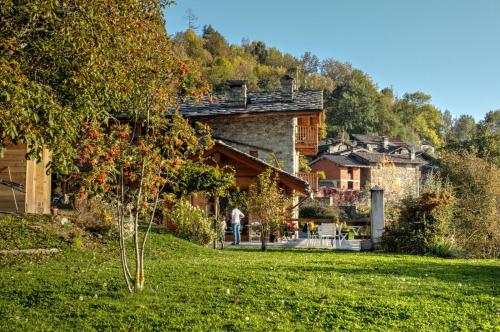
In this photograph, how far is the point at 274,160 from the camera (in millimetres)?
27281

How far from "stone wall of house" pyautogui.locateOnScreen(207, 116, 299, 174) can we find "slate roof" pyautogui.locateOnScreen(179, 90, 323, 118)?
0.55m

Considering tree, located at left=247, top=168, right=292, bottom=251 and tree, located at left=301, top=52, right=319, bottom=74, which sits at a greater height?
tree, located at left=301, top=52, right=319, bottom=74

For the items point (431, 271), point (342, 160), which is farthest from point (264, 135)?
point (342, 160)

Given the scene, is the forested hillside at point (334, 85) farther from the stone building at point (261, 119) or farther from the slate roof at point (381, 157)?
the stone building at point (261, 119)

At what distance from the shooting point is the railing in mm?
29484

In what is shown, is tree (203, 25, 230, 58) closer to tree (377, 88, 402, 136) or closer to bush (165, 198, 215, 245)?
tree (377, 88, 402, 136)

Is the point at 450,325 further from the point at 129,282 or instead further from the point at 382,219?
the point at 382,219

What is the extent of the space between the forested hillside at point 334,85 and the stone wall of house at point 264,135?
1627 inches

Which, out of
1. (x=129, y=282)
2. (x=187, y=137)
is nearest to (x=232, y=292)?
(x=129, y=282)

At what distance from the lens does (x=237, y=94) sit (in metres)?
28.6

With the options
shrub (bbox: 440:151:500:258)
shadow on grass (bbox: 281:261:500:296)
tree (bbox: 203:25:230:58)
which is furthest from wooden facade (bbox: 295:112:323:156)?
tree (bbox: 203:25:230:58)

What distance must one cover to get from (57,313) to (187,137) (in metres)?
2.95

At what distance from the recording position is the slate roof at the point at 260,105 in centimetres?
2741

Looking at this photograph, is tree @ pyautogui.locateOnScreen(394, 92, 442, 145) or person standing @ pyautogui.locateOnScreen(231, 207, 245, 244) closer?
person standing @ pyautogui.locateOnScreen(231, 207, 245, 244)
